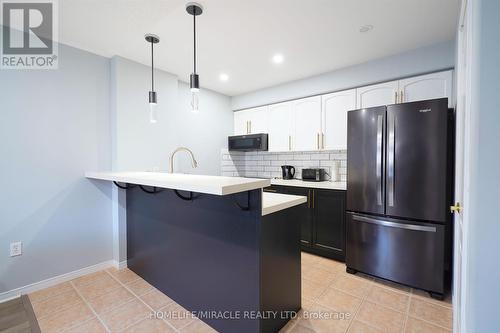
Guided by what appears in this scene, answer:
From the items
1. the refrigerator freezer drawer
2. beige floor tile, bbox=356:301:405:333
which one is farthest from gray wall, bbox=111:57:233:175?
beige floor tile, bbox=356:301:405:333

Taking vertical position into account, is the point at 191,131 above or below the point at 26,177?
above

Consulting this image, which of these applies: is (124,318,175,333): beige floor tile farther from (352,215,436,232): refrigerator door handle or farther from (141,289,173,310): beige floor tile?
(352,215,436,232): refrigerator door handle

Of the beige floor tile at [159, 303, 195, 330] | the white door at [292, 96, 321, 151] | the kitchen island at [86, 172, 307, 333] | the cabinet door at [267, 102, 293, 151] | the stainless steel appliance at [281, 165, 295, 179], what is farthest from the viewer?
the stainless steel appliance at [281, 165, 295, 179]

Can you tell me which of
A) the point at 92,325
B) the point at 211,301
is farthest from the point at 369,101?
the point at 92,325

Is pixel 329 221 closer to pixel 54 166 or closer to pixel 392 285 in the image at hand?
pixel 392 285

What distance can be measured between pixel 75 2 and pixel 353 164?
2795mm

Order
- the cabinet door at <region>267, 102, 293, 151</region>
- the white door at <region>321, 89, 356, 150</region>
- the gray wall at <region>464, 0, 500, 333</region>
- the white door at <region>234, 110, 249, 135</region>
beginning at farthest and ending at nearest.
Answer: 1. the white door at <region>234, 110, 249, 135</region>
2. the cabinet door at <region>267, 102, 293, 151</region>
3. the white door at <region>321, 89, 356, 150</region>
4. the gray wall at <region>464, 0, 500, 333</region>

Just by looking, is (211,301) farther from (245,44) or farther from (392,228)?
(245,44)

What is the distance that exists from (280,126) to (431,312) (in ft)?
8.92

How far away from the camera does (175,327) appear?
171cm

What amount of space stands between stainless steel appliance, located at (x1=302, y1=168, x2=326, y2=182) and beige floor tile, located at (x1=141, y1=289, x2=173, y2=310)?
2299 mm

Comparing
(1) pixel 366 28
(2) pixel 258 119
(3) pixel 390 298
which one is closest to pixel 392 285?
(3) pixel 390 298

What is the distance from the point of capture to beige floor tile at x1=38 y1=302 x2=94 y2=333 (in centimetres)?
169

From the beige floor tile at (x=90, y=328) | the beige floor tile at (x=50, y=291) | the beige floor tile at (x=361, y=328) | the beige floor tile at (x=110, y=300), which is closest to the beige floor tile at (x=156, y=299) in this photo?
the beige floor tile at (x=110, y=300)
